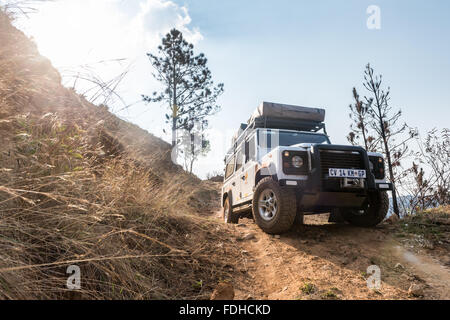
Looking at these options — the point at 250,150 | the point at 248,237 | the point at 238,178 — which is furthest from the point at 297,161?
the point at 238,178

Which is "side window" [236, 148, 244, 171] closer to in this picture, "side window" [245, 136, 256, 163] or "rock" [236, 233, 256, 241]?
"side window" [245, 136, 256, 163]

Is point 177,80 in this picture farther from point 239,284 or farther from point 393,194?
point 239,284

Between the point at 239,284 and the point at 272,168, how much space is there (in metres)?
1.99

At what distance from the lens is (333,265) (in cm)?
307

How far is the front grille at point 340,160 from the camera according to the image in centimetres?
402

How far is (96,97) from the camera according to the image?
2514mm

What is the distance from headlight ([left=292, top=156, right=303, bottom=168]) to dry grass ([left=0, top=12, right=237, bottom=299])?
1662 millimetres

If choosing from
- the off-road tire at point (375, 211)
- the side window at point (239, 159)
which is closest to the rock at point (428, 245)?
the off-road tire at point (375, 211)

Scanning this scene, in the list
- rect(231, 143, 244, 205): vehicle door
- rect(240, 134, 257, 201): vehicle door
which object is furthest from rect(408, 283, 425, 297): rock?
rect(231, 143, 244, 205): vehicle door

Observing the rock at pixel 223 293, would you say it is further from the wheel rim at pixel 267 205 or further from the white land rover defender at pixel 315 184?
the wheel rim at pixel 267 205

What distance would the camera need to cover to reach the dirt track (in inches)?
97.4

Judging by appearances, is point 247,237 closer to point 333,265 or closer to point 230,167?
point 333,265
